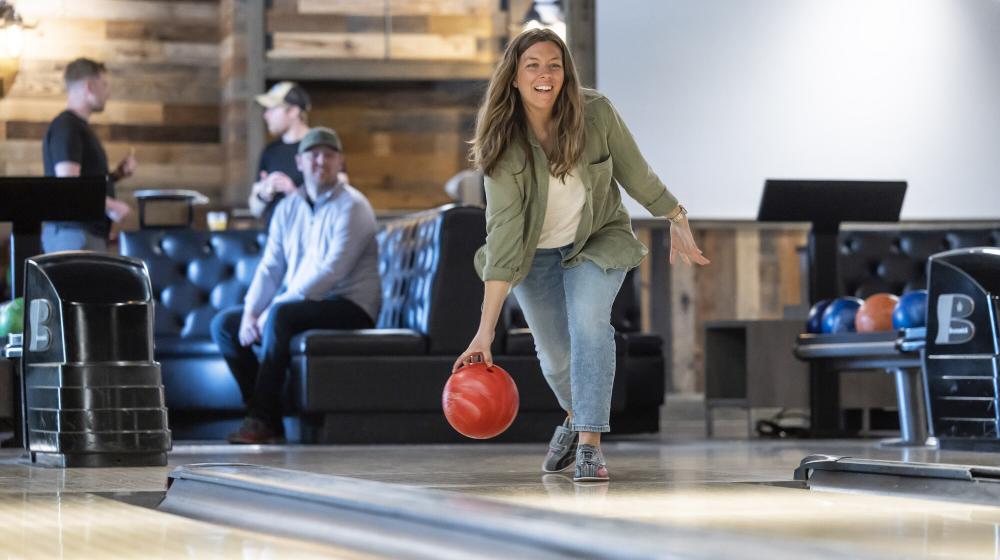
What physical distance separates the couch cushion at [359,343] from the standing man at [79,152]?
4.25 feet

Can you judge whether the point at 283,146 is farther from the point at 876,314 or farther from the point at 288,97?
the point at 876,314

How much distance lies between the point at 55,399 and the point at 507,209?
1.60m

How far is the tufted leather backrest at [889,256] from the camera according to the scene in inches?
305

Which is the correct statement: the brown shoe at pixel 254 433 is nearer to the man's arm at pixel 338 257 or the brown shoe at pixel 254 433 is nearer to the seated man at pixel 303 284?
the seated man at pixel 303 284

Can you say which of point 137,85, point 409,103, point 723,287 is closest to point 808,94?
point 723,287

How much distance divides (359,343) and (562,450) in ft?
7.02

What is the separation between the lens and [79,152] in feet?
23.2

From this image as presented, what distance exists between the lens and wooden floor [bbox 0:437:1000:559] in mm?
2324

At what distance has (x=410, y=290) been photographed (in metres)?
6.45

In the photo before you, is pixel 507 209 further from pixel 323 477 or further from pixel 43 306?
pixel 43 306

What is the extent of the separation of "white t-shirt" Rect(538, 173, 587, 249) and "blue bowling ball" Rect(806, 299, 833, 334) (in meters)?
3.24

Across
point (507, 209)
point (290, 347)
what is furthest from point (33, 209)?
point (507, 209)

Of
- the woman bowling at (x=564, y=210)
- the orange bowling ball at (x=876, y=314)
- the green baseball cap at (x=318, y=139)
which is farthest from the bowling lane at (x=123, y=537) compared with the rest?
the orange bowling ball at (x=876, y=314)

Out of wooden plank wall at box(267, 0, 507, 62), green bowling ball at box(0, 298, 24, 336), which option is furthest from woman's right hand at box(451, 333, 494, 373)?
wooden plank wall at box(267, 0, 507, 62)
